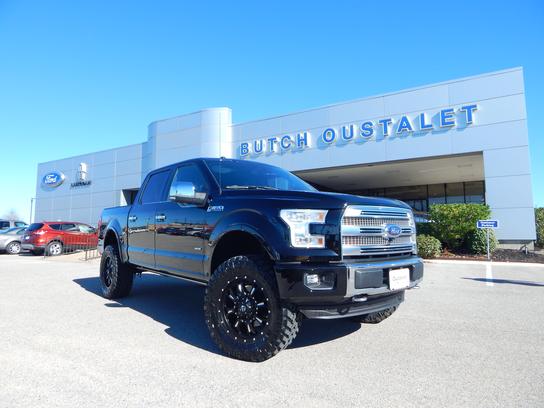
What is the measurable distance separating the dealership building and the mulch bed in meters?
1.03

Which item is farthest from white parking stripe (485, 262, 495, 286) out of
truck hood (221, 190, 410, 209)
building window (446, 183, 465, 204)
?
building window (446, 183, 465, 204)

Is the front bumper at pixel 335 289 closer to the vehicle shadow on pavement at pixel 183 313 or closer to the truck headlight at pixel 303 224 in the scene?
the truck headlight at pixel 303 224

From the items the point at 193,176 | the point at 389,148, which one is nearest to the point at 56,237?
the point at 193,176

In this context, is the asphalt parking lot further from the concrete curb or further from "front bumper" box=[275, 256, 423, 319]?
the concrete curb

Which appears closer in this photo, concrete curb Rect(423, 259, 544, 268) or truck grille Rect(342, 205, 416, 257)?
truck grille Rect(342, 205, 416, 257)

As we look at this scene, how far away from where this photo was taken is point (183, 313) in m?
4.79

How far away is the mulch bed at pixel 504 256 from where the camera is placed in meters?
12.1

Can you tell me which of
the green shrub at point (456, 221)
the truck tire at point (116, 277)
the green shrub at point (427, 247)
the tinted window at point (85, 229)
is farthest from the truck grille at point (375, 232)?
the tinted window at point (85, 229)

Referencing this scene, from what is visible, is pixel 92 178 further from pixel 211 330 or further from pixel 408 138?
pixel 211 330

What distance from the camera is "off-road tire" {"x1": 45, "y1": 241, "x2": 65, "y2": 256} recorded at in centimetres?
1532

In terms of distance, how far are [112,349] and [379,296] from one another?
252 centimetres

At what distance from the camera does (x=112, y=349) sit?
333cm

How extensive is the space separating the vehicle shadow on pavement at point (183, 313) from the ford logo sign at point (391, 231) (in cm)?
125

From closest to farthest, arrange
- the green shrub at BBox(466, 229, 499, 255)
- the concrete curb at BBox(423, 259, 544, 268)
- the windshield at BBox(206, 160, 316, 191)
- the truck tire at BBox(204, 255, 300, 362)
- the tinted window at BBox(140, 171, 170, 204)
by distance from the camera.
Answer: the truck tire at BBox(204, 255, 300, 362)
the windshield at BBox(206, 160, 316, 191)
the tinted window at BBox(140, 171, 170, 204)
the concrete curb at BBox(423, 259, 544, 268)
the green shrub at BBox(466, 229, 499, 255)
